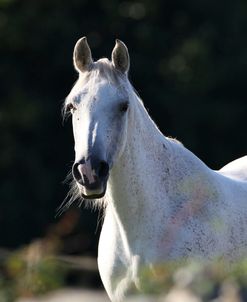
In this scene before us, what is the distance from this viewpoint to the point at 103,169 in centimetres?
542

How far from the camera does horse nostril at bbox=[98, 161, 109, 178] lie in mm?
5391

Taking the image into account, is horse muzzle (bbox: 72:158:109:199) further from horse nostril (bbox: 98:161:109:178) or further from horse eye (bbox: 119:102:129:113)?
horse eye (bbox: 119:102:129:113)

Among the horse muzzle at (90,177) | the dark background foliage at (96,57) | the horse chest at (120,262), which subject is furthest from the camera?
the dark background foliage at (96,57)

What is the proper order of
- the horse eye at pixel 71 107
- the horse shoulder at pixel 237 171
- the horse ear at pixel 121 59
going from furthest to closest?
1. the horse shoulder at pixel 237 171
2. the horse ear at pixel 121 59
3. the horse eye at pixel 71 107

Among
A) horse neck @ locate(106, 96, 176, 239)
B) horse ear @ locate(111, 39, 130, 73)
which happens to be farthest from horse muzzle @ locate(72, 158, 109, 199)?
horse ear @ locate(111, 39, 130, 73)

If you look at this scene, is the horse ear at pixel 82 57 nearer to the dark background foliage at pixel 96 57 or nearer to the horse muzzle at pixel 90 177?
the horse muzzle at pixel 90 177

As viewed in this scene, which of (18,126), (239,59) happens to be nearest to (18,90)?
(18,126)

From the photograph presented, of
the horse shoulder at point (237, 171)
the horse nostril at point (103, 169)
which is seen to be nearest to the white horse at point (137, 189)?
the horse nostril at point (103, 169)

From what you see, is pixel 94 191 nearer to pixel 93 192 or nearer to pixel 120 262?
pixel 93 192

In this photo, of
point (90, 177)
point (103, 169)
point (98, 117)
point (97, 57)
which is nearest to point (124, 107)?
point (98, 117)

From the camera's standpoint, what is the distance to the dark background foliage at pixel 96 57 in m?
22.0

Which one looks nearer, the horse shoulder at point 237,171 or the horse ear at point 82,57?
the horse ear at point 82,57

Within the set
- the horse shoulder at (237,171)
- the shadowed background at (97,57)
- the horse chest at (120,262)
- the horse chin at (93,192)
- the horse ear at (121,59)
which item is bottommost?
the shadowed background at (97,57)

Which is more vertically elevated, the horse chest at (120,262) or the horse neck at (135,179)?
the horse neck at (135,179)
